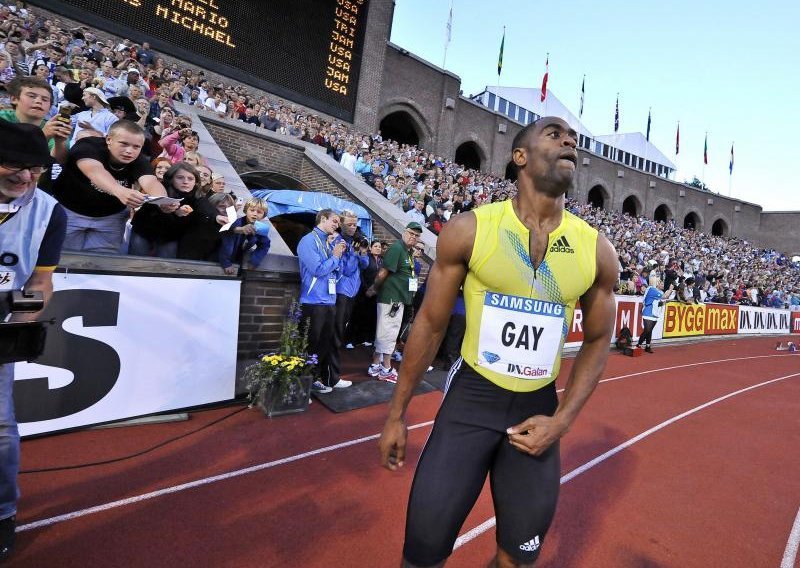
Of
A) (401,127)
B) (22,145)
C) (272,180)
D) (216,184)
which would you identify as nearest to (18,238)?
(22,145)

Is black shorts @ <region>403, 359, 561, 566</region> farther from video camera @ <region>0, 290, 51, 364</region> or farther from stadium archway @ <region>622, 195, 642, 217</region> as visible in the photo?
stadium archway @ <region>622, 195, 642, 217</region>

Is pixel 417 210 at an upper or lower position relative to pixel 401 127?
lower

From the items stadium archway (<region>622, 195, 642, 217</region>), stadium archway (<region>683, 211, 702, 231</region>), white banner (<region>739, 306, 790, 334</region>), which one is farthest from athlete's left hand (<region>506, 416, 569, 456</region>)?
stadium archway (<region>683, 211, 702, 231</region>)

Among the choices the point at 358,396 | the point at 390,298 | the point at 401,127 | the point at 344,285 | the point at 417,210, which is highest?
the point at 401,127

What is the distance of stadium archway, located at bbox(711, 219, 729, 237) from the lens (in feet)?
163

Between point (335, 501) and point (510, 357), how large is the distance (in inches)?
87.6

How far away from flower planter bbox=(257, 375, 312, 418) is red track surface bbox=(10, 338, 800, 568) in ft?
0.40

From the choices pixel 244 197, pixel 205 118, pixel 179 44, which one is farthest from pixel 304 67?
pixel 244 197

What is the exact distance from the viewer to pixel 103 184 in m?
3.45

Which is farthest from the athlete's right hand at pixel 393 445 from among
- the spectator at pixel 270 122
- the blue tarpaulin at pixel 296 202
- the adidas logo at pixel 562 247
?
the spectator at pixel 270 122

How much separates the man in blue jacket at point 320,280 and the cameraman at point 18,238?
3008 millimetres

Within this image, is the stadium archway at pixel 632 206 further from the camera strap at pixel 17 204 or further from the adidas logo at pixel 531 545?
the camera strap at pixel 17 204

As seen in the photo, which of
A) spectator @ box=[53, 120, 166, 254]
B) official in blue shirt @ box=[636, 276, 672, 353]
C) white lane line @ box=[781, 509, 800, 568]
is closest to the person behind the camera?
white lane line @ box=[781, 509, 800, 568]

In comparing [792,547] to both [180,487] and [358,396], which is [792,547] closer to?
[358,396]
